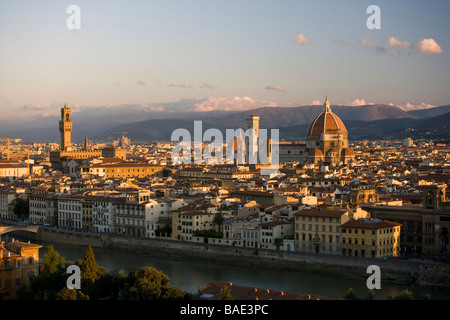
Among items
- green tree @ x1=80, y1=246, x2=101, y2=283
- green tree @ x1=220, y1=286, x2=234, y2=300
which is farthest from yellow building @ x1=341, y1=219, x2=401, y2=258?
green tree @ x1=220, y1=286, x2=234, y2=300

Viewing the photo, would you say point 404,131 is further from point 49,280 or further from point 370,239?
point 49,280

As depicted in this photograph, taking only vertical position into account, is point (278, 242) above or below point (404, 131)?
below

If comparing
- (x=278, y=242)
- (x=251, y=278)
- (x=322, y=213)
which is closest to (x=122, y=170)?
(x=278, y=242)

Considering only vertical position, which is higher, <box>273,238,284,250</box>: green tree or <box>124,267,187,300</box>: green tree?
<box>124,267,187,300</box>: green tree

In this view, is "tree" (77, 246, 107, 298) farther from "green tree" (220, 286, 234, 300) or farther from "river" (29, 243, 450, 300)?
"green tree" (220, 286, 234, 300)

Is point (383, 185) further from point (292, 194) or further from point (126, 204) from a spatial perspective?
point (126, 204)

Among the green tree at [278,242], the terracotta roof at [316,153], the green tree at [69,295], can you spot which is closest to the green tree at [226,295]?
the green tree at [69,295]

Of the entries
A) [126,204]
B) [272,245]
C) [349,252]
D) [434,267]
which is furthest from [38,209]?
[434,267]

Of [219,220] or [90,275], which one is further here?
[219,220]
